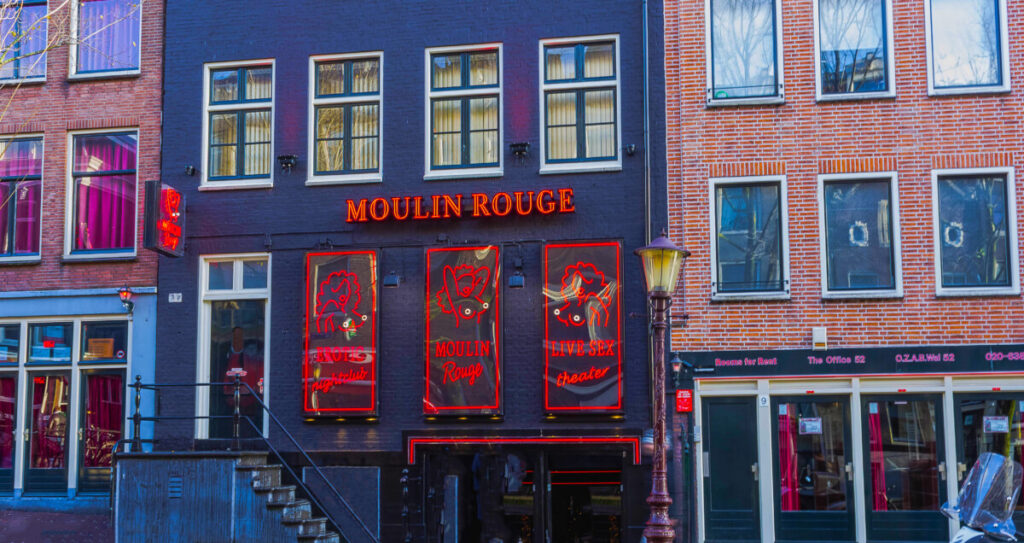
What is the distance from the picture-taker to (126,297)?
59.4 ft

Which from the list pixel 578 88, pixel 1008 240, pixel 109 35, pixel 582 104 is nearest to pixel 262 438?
pixel 582 104

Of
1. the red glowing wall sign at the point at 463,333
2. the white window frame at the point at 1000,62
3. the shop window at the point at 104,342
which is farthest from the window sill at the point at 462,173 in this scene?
the white window frame at the point at 1000,62

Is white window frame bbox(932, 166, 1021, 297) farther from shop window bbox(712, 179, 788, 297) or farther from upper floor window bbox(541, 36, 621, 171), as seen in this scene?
upper floor window bbox(541, 36, 621, 171)

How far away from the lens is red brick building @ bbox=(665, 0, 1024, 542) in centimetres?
1606

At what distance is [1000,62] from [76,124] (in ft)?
46.0

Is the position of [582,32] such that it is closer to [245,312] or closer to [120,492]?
[245,312]

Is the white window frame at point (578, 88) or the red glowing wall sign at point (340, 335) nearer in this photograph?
the white window frame at point (578, 88)

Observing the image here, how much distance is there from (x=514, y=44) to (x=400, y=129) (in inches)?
83.2

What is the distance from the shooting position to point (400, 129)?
17797mm

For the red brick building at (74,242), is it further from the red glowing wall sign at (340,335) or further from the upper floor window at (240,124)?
the red glowing wall sign at (340,335)

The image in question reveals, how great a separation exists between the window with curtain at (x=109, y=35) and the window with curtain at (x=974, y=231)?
12.6m

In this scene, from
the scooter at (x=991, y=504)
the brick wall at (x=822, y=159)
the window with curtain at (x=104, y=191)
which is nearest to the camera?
the scooter at (x=991, y=504)

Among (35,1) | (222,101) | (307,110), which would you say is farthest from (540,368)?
(35,1)

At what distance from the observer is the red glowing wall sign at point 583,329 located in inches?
654
